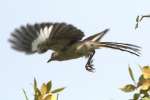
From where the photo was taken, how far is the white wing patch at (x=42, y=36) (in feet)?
12.3

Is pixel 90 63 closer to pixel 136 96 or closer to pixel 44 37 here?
pixel 44 37

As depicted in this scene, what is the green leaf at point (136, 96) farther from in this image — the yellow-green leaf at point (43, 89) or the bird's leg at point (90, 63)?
the bird's leg at point (90, 63)

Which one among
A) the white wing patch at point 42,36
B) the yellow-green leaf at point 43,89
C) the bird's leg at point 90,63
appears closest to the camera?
the yellow-green leaf at point 43,89

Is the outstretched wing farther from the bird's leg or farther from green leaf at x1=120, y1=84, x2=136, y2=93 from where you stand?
green leaf at x1=120, y1=84, x2=136, y2=93

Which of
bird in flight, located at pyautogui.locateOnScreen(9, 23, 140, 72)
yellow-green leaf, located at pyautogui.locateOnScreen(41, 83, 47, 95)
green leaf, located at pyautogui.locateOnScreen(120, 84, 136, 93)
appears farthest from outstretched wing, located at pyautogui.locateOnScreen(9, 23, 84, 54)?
green leaf, located at pyautogui.locateOnScreen(120, 84, 136, 93)

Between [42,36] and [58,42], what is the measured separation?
21 centimetres

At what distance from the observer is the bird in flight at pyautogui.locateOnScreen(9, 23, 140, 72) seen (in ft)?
11.4

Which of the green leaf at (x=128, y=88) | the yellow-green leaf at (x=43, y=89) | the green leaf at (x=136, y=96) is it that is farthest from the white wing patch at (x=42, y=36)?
the green leaf at (x=136, y=96)

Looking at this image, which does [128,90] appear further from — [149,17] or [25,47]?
[25,47]

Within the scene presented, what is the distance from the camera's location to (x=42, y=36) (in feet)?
12.9

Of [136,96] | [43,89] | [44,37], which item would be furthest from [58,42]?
[136,96]

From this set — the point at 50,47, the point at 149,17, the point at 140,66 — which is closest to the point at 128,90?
the point at 140,66

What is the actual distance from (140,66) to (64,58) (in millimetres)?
1241

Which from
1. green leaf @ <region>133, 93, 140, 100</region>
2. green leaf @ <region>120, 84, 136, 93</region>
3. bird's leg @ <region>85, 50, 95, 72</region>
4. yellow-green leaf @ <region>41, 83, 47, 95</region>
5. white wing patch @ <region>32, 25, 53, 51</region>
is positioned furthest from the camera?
white wing patch @ <region>32, 25, 53, 51</region>
